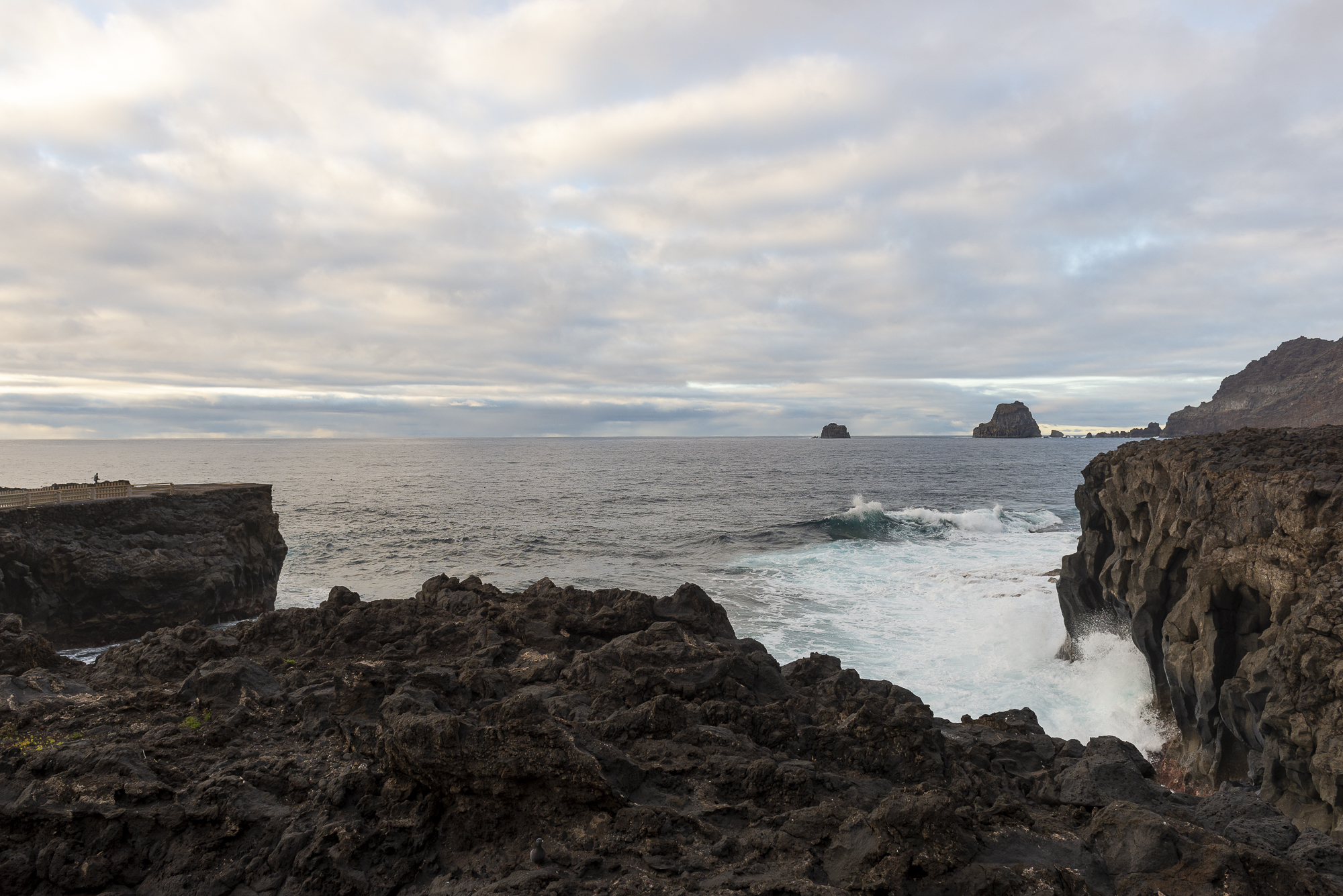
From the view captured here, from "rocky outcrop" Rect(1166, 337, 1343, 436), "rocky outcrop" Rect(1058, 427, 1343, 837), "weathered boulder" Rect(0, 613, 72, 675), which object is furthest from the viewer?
"rocky outcrop" Rect(1166, 337, 1343, 436)

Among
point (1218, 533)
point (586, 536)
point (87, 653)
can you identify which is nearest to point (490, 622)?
point (1218, 533)

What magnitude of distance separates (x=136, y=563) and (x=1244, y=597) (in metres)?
34.3

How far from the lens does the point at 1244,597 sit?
13867mm

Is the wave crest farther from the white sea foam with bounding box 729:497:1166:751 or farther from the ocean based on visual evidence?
the white sea foam with bounding box 729:497:1166:751

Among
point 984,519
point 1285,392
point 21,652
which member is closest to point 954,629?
point 21,652

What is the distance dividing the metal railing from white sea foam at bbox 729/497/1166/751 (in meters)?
26.2

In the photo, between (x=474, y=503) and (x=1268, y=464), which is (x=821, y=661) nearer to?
(x=1268, y=464)

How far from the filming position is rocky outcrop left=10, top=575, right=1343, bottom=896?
5.45m

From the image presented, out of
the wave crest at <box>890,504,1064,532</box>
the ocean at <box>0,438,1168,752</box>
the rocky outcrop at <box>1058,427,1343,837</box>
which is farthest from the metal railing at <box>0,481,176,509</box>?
the wave crest at <box>890,504,1064,532</box>

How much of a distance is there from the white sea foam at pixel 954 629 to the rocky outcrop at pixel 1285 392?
82.9 meters

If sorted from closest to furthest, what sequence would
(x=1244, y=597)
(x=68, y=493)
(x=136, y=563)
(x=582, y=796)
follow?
1. (x=582, y=796)
2. (x=1244, y=597)
3. (x=136, y=563)
4. (x=68, y=493)

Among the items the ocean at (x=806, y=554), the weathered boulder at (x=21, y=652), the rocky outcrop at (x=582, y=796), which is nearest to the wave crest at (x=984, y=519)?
the ocean at (x=806, y=554)

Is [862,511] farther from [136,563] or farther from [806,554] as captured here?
[136,563]

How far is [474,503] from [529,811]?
65.0m
